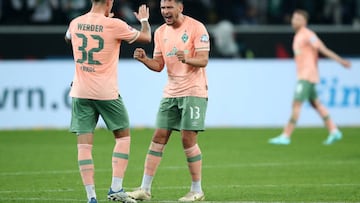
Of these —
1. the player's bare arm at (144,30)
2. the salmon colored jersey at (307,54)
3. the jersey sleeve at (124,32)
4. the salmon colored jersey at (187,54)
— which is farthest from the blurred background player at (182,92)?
the salmon colored jersey at (307,54)

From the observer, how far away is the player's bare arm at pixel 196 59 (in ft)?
39.8

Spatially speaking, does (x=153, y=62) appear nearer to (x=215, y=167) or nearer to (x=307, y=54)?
(x=215, y=167)

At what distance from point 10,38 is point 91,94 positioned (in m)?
15.2

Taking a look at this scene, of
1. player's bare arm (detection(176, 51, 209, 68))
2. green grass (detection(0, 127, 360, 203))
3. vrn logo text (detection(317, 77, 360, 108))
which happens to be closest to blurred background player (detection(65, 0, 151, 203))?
player's bare arm (detection(176, 51, 209, 68))

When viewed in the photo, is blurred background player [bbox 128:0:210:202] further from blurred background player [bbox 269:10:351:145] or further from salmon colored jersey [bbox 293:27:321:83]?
salmon colored jersey [bbox 293:27:321:83]

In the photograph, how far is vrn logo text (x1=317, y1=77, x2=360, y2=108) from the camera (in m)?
23.6

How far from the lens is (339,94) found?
2362 centimetres

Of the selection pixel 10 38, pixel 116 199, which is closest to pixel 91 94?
pixel 116 199

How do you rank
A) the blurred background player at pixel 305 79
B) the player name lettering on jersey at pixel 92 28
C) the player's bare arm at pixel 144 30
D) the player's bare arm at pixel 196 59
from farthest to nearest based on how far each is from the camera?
1. the blurred background player at pixel 305 79
2. the player's bare arm at pixel 196 59
3. the player's bare arm at pixel 144 30
4. the player name lettering on jersey at pixel 92 28

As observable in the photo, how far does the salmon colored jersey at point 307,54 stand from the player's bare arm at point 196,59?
26.5ft

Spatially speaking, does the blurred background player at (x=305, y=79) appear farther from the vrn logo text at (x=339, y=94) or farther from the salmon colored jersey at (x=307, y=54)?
the vrn logo text at (x=339, y=94)

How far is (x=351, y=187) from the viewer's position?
13.6m

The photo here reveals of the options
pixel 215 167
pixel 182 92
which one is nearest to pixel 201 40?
pixel 182 92

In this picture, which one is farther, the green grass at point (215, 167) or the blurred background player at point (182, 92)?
the green grass at point (215, 167)
